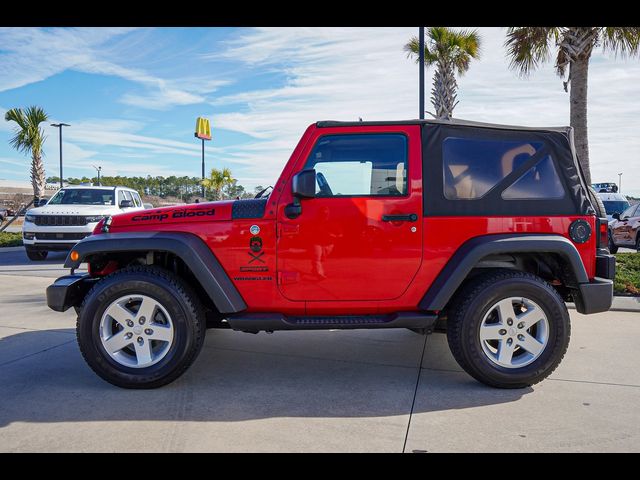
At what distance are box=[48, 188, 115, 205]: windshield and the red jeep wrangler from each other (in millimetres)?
9319

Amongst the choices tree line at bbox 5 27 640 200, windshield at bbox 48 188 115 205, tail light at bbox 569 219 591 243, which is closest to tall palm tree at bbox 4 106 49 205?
tree line at bbox 5 27 640 200

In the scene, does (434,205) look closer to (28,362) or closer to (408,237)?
(408,237)

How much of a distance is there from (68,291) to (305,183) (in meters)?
2.01

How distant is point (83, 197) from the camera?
12742 millimetres

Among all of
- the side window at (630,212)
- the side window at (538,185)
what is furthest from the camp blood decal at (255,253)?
the side window at (630,212)

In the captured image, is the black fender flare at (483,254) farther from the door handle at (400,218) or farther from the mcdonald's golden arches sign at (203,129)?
the mcdonald's golden arches sign at (203,129)

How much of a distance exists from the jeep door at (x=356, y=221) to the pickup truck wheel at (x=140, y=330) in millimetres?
781

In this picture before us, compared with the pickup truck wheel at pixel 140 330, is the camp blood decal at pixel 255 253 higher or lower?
higher

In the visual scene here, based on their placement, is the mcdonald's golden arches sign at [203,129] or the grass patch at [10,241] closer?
the grass patch at [10,241]

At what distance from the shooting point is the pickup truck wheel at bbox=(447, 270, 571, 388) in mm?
3803

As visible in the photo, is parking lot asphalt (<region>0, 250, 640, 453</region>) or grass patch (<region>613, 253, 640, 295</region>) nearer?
parking lot asphalt (<region>0, 250, 640, 453</region>)

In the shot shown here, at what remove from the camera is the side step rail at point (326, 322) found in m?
3.85

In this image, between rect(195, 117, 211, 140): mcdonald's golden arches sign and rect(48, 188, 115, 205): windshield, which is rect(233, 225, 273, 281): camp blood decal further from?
rect(195, 117, 211, 140): mcdonald's golden arches sign

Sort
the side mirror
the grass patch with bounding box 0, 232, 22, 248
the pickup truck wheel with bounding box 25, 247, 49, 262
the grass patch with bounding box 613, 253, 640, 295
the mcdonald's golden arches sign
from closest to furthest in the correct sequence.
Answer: the side mirror
the grass patch with bounding box 613, 253, 640, 295
the pickup truck wheel with bounding box 25, 247, 49, 262
the grass patch with bounding box 0, 232, 22, 248
the mcdonald's golden arches sign
